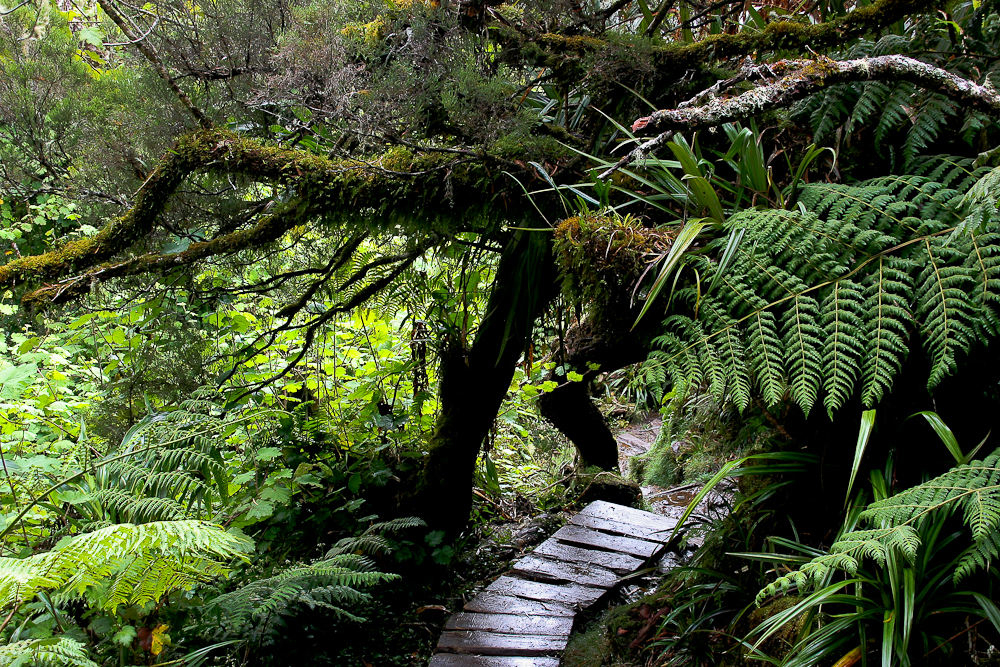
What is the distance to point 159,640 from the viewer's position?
2.19 m

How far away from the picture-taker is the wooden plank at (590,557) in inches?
138

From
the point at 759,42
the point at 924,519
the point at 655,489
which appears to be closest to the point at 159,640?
the point at 924,519

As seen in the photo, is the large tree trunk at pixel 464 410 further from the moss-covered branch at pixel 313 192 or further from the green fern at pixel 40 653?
the green fern at pixel 40 653

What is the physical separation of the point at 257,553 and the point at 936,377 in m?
3.24

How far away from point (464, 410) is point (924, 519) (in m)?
2.36

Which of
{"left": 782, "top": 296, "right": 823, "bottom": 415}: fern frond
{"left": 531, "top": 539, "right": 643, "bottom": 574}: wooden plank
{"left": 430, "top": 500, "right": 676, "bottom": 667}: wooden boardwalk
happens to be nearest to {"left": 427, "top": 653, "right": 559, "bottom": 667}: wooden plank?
{"left": 430, "top": 500, "right": 676, "bottom": 667}: wooden boardwalk

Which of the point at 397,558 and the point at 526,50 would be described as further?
the point at 397,558

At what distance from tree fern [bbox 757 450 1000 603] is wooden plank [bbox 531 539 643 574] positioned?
6.88 ft

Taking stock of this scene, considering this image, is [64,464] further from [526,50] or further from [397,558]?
[526,50]

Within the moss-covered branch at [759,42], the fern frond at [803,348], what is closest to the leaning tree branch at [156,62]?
the moss-covered branch at [759,42]

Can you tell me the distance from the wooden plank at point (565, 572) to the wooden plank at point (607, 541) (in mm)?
290

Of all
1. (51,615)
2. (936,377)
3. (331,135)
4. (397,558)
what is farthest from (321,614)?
(936,377)

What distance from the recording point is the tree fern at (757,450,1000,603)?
4.32ft

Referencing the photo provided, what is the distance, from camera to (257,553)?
11.2 ft
